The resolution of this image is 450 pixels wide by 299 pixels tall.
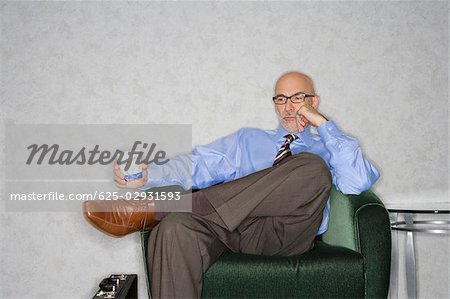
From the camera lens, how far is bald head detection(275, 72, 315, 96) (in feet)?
7.02

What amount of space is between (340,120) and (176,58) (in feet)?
3.44

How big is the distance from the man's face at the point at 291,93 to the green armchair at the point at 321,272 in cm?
57

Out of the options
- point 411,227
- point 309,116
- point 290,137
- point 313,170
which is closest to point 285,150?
point 290,137

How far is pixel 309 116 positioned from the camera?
1.99m

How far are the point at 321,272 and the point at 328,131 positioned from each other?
0.58 metres

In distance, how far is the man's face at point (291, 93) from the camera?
84.2 inches

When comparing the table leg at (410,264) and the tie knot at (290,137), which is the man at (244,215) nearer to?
the tie knot at (290,137)

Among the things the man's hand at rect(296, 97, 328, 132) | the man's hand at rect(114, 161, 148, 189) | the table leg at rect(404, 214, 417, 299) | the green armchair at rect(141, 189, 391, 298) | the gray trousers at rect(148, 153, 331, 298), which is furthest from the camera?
the table leg at rect(404, 214, 417, 299)

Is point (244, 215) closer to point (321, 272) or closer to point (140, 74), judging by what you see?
point (321, 272)

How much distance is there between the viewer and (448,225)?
6.97 feet

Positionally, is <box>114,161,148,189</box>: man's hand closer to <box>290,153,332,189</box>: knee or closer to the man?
the man

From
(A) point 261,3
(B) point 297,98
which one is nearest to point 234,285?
(B) point 297,98

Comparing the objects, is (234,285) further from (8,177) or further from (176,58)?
(8,177)

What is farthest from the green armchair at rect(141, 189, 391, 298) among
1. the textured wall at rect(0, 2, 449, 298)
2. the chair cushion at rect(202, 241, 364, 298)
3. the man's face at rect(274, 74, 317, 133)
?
the textured wall at rect(0, 2, 449, 298)
